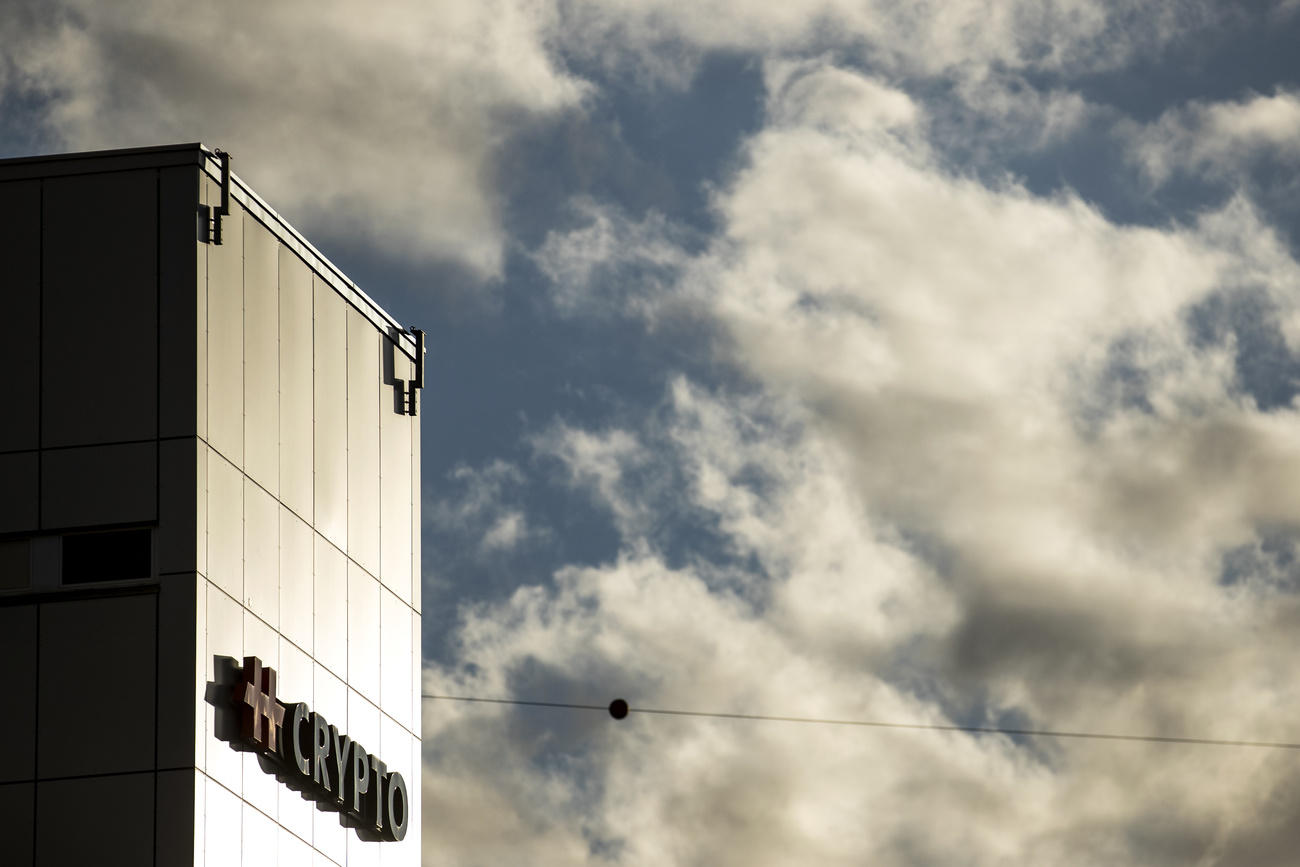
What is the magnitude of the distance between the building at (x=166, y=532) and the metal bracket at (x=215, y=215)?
5 centimetres

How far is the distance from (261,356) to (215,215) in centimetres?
354

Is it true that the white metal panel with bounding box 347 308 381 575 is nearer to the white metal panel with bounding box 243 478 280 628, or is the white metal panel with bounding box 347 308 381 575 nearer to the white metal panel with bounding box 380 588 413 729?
the white metal panel with bounding box 380 588 413 729

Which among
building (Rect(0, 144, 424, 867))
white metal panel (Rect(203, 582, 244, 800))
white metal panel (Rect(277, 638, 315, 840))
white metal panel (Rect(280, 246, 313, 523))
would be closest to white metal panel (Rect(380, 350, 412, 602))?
building (Rect(0, 144, 424, 867))

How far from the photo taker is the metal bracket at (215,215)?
1909 inches

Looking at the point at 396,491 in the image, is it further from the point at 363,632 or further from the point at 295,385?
the point at 295,385

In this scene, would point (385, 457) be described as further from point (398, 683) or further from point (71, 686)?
point (71, 686)

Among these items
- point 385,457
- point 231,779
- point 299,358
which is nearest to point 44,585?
point 231,779

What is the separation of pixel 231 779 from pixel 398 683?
11.6 meters

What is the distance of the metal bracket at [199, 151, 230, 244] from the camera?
4850 centimetres

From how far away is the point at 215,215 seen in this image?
160 feet

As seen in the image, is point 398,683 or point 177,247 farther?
point 398,683

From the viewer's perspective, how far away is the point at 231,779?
46625mm

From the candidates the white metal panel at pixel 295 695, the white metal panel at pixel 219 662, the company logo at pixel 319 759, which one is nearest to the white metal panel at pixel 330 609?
the white metal panel at pixel 295 695

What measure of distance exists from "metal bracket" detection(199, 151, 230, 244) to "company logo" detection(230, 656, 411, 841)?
9.22 meters
